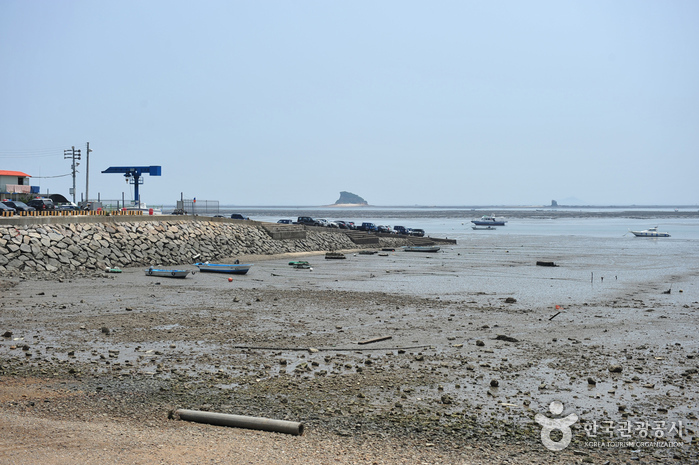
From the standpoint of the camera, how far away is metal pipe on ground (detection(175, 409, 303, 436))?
11.1m

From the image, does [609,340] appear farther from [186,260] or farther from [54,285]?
[186,260]

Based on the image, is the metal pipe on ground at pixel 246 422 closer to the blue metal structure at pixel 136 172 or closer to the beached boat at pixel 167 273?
the beached boat at pixel 167 273

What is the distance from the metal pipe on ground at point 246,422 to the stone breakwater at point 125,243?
30.6 m

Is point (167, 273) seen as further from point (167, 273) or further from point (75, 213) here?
point (75, 213)

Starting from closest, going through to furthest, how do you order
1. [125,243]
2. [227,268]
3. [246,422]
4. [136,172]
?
[246,422]
[227,268]
[125,243]
[136,172]

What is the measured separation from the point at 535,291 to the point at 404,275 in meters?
11.6

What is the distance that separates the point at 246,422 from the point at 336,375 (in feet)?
14.6

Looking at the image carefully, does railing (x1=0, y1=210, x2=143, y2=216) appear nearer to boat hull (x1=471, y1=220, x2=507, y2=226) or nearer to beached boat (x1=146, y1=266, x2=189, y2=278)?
beached boat (x1=146, y1=266, x2=189, y2=278)

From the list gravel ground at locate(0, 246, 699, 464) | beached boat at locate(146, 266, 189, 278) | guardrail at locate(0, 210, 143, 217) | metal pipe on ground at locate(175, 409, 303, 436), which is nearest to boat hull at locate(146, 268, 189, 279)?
beached boat at locate(146, 266, 189, 278)

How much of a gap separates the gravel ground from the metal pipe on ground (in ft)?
0.47

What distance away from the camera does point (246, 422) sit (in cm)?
1125

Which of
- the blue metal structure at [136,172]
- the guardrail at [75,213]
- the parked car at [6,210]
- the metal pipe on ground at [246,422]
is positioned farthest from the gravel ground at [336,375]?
the blue metal structure at [136,172]

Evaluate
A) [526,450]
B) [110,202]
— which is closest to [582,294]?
[526,450]

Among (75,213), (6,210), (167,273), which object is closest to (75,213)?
(75,213)
